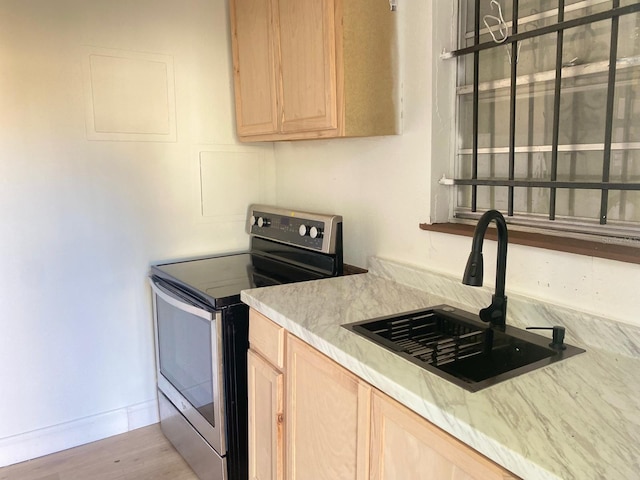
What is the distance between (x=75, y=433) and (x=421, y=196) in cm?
194

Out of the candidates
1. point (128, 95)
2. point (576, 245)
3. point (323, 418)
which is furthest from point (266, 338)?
point (128, 95)

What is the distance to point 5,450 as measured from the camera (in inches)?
88.0

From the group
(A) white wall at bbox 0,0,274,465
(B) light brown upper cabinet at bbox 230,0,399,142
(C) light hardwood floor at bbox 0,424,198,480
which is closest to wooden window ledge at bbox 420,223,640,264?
(B) light brown upper cabinet at bbox 230,0,399,142

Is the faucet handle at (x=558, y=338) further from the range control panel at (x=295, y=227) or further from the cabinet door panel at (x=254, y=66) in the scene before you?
the cabinet door panel at (x=254, y=66)

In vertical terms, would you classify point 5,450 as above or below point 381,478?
below

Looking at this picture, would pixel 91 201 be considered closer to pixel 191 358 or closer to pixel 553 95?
pixel 191 358

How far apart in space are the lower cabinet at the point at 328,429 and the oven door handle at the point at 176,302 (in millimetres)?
212

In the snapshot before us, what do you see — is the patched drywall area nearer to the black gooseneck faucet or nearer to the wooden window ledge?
the wooden window ledge

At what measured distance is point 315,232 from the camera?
2.15m

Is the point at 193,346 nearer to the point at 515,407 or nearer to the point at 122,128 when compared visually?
the point at 122,128

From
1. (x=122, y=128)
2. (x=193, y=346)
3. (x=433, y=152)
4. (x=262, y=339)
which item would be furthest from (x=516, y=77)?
(x=122, y=128)

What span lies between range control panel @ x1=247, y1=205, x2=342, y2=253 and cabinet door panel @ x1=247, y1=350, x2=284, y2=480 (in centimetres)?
59

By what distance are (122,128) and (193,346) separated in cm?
107

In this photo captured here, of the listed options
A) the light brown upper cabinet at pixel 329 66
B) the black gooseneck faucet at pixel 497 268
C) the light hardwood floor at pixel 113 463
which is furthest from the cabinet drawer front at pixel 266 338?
the light hardwood floor at pixel 113 463
